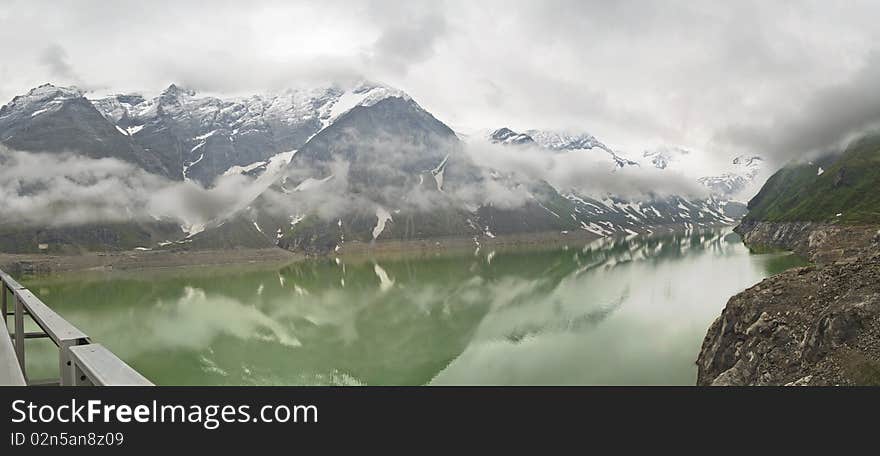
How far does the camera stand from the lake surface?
33209mm

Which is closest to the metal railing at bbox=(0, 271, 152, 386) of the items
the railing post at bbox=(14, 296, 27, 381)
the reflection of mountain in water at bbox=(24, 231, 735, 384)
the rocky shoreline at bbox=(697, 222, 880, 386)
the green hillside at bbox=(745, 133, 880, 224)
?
the railing post at bbox=(14, 296, 27, 381)

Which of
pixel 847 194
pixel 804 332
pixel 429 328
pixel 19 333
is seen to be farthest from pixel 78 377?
pixel 847 194

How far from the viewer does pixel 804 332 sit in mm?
18547

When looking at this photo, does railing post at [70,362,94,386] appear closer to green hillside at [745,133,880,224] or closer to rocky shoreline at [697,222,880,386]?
rocky shoreline at [697,222,880,386]

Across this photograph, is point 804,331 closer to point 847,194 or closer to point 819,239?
point 819,239

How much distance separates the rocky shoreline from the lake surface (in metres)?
4.64

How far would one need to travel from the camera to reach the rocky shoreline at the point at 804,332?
51.9ft

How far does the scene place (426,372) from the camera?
120 ft

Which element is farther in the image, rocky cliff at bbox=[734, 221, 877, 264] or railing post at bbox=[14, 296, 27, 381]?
rocky cliff at bbox=[734, 221, 877, 264]

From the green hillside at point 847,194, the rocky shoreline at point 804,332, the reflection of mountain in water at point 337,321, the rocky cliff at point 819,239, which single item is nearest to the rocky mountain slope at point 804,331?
the rocky shoreline at point 804,332

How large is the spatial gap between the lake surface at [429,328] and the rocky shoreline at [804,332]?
15.2 feet
